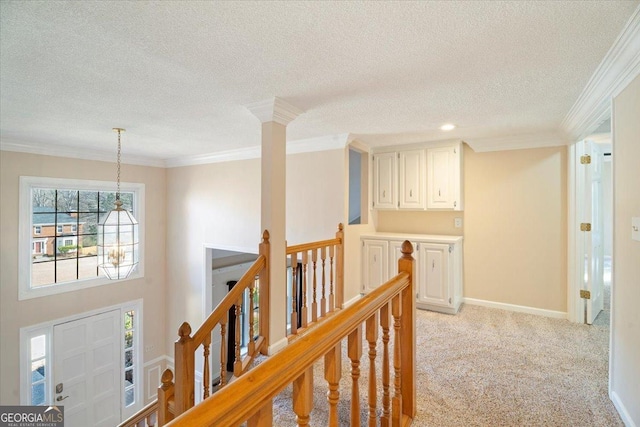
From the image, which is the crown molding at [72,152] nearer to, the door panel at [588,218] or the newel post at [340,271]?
the newel post at [340,271]

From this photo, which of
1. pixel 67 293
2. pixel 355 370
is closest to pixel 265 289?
pixel 355 370

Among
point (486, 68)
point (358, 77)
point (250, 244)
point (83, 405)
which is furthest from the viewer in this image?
point (250, 244)

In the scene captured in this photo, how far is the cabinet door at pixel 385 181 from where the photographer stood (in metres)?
3.98

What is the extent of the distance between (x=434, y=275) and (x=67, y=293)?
16.1 feet

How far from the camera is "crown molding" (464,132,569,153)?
10.6 feet

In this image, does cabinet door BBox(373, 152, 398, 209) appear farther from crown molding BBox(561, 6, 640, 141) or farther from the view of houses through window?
the view of houses through window

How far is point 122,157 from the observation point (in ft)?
15.8

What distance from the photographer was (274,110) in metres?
2.42

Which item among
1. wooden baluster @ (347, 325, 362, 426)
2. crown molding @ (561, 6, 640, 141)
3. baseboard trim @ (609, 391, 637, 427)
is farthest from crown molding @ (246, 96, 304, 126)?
baseboard trim @ (609, 391, 637, 427)

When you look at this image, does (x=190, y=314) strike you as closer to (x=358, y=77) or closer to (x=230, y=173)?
(x=230, y=173)

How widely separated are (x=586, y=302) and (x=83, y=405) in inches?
253

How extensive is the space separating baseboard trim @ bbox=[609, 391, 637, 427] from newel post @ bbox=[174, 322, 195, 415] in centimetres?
237

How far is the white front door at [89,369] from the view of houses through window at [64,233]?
27.9 inches

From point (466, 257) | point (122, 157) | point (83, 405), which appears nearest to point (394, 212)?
point (466, 257)
